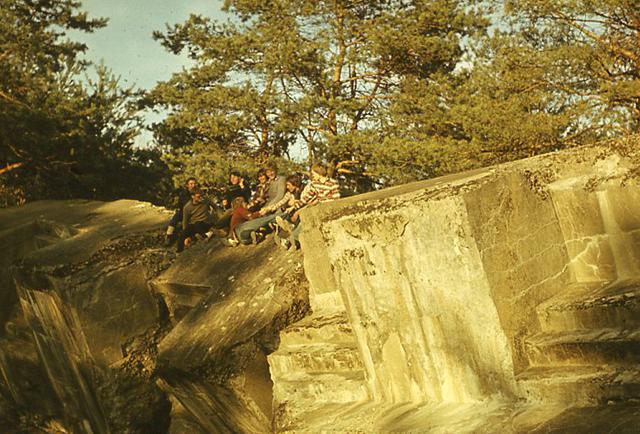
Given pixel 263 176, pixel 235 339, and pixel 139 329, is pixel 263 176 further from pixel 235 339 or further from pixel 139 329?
pixel 235 339

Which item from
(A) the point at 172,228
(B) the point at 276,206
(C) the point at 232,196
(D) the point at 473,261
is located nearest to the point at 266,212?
(B) the point at 276,206

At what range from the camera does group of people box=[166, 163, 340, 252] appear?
7.23 metres

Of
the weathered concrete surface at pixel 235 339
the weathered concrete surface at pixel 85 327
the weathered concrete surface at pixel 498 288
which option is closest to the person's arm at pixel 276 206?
the weathered concrete surface at pixel 235 339

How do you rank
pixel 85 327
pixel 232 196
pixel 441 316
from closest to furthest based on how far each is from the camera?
pixel 441 316, pixel 85 327, pixel 232 196

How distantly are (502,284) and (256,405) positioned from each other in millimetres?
2489

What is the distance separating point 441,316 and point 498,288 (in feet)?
1.21

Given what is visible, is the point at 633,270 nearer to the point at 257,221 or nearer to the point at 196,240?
the point at 257,221

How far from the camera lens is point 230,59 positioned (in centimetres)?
1814

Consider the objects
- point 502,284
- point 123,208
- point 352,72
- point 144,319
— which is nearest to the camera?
point 502,284

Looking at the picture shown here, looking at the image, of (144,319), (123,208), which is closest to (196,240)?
(144,319)

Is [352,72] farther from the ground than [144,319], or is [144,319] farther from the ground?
→ [352,72]

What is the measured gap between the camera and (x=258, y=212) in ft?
26.1

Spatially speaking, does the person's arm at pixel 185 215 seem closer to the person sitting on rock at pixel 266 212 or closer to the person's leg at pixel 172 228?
the person's leg at pixel 172 228

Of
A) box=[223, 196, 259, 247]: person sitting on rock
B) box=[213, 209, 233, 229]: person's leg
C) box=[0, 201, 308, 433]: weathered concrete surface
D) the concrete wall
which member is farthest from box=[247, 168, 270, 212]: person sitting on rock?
the concrete wall
